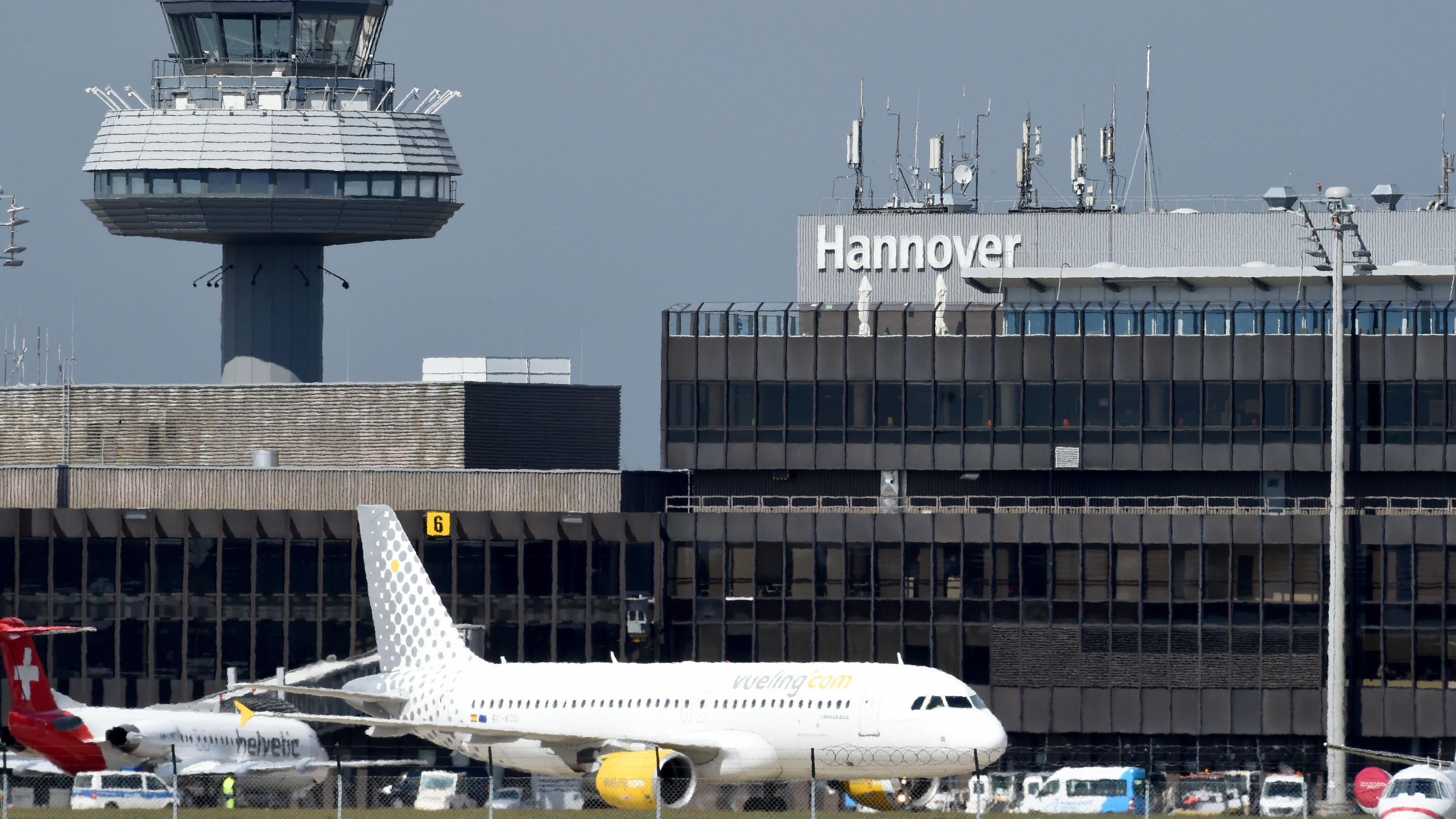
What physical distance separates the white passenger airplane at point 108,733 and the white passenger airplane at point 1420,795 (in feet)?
95.0

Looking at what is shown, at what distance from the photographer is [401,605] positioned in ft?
260

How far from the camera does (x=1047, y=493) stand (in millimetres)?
118125

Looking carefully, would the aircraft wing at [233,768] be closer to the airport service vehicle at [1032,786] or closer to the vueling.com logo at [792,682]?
the vueling.com logo at [792,682]

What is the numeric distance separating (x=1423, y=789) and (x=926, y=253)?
259 feet

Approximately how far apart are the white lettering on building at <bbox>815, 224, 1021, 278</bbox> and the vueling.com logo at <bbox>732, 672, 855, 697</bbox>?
67.9 meters

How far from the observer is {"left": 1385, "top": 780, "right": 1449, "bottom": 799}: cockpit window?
5759cm

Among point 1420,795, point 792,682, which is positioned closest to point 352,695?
point 792,682

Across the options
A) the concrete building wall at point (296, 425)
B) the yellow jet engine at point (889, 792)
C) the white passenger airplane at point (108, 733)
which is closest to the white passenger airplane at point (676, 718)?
the yellow jet engine at point (889, 792)

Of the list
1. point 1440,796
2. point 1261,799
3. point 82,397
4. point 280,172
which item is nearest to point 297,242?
point 280,172

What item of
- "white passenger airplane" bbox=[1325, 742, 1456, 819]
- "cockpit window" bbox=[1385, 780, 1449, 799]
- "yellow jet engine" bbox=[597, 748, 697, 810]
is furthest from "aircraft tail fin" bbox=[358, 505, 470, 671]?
"cockpit window" bbox=[1385, 780, 1449, 799]

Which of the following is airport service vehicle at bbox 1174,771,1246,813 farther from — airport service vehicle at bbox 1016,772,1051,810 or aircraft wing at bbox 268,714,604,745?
aircraft wing at bbox 268,714,604,745

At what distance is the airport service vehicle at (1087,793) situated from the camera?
72.5m

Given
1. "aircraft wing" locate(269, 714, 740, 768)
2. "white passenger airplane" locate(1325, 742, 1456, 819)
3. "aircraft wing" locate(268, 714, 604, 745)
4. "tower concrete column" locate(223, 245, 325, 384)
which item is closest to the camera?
"white passenger airplane" locate(1325, 742, 1456, 819)

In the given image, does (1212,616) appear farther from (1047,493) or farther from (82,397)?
(82,397)
